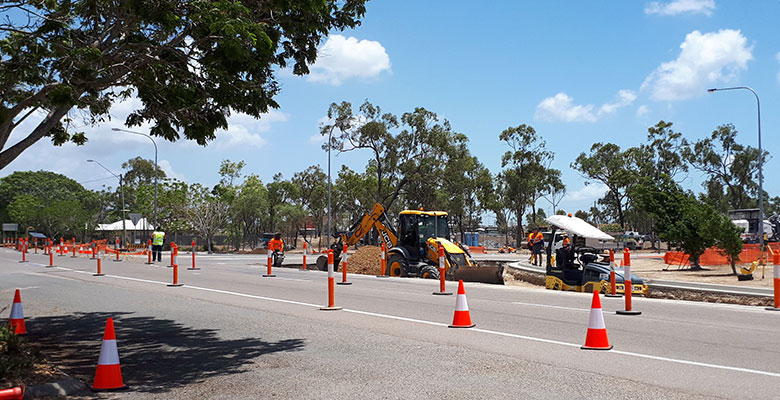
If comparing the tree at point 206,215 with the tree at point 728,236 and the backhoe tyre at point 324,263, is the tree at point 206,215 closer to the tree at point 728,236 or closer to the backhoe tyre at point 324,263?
the backhoe tyre at point 324,263

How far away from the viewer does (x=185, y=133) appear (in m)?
9.45

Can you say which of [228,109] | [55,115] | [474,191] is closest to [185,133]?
[228,109]

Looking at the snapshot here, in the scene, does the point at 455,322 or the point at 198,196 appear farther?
the point at 198,196

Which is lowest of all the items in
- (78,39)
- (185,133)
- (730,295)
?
(730,295)

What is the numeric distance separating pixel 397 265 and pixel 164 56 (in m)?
15.7

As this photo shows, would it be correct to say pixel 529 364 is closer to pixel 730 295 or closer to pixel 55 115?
pixel 55 115

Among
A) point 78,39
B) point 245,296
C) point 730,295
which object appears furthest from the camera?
point 730,295

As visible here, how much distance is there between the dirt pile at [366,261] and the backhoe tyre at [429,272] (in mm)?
4089

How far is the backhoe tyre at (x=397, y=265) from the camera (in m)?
23.2

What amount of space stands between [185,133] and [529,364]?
577cm

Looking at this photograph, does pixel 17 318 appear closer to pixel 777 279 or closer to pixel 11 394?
pixel 11 394

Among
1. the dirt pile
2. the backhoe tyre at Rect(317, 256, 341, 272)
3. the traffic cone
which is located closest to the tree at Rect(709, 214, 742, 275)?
the dirt pile

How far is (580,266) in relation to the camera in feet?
60.4

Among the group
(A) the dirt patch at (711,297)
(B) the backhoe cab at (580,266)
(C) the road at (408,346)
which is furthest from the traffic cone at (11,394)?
(A) the dirt patch at (711,297)
